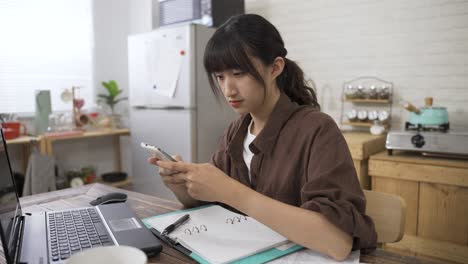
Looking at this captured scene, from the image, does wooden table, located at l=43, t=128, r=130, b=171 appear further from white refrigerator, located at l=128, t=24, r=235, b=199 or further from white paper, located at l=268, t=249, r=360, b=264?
white paper, located at l=268, t=249, r=360, b=264

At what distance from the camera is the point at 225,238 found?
0.80 meters

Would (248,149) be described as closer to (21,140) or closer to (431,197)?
(431,197)

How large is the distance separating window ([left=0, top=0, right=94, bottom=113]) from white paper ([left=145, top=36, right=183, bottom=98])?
0.75 meters

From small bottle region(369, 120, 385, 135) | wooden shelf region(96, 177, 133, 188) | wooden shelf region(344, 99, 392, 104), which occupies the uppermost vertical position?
wooden shelf region(344, 99, 392, 104)

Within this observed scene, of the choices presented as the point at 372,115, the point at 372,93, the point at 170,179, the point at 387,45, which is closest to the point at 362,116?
the point at 372,115

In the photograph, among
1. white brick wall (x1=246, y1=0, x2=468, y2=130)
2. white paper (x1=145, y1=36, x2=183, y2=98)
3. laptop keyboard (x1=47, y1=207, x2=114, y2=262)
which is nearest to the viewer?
laptop keyboard (x1=47, y1=207, x2=114, y2=262)

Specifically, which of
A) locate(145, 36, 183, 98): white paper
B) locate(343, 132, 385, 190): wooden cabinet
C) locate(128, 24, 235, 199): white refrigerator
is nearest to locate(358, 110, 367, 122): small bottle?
locate(343, 132, 385, 190): wooden cabinet

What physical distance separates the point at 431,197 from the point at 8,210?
6.04 feet

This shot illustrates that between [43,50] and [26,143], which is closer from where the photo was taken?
[26,143]

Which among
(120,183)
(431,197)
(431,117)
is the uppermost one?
(431,117)

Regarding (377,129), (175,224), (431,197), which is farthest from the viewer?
(377,129)

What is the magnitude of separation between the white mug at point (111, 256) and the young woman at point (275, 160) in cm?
31

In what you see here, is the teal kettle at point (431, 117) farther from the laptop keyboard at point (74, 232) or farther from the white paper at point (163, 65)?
the laptop keyboard at point (74, 232)

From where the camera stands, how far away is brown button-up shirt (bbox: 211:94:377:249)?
78cm
